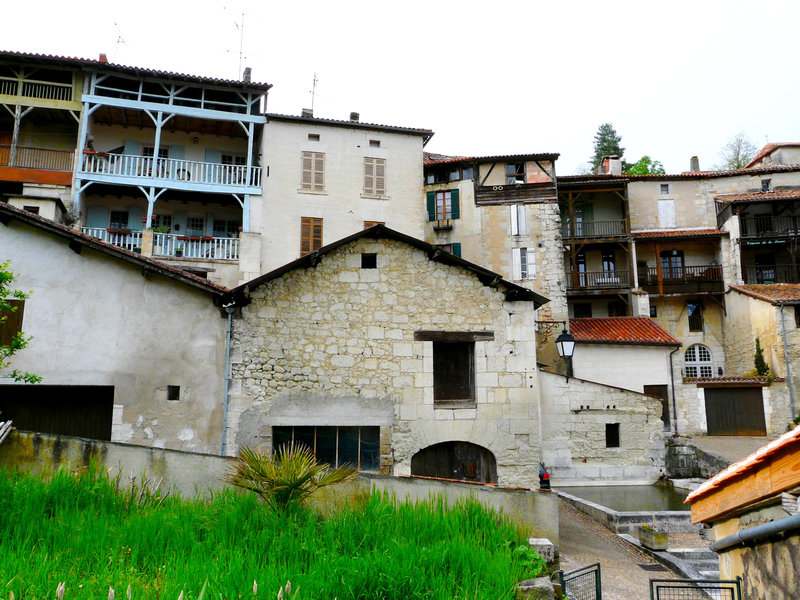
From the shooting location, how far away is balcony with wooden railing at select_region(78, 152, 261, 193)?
74.8 ft

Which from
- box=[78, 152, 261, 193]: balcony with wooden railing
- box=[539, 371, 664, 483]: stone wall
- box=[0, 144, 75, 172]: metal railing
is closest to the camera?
box=[539, 371, 664, 483]: stone wall

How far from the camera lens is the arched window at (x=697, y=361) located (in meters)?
31.1

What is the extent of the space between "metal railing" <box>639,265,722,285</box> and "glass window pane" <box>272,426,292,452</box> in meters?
25.1

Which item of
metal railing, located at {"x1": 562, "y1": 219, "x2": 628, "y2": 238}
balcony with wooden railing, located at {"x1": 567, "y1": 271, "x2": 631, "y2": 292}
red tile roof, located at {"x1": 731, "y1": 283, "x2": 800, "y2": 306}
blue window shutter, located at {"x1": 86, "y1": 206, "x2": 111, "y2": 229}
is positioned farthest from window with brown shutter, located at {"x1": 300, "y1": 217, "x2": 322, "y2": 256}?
red tile roof, located at {"x1": 731, "y1": 283, "x2": 800, "y2": 306}

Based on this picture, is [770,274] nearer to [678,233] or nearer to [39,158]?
[678,233]

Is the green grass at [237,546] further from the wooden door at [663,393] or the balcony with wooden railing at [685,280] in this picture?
the balcony with wooden railing at [685,280]

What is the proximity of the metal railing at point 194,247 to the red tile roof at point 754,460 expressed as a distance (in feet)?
66.7

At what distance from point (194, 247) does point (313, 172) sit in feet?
19.2

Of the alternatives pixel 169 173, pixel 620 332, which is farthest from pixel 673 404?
pixel 169 173

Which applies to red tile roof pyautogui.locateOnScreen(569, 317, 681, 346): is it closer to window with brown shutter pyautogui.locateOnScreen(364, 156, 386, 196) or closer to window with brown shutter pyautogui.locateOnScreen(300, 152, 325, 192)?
window with brown shutter pyautogui.locateOnScreen(364, 156, 386, 196)

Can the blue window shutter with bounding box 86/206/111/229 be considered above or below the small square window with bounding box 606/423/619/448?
above

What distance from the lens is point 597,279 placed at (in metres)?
30.7

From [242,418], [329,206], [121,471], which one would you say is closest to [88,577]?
[121,471]

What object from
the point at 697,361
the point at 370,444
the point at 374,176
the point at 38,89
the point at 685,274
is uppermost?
the point at 38,89
